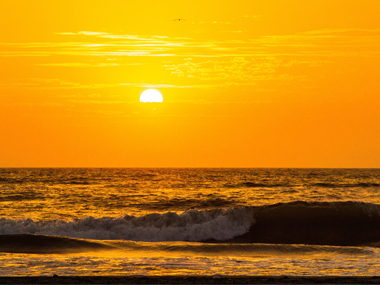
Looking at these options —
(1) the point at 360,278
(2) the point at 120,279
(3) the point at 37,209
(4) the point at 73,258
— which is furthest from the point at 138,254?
(3) the point at 37,209

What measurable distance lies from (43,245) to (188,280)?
28.5 ft

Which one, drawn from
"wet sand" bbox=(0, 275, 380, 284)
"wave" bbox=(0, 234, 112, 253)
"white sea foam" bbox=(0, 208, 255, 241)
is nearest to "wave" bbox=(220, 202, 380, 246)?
"white sea foam" bbox=(0, 208, 255, 241)

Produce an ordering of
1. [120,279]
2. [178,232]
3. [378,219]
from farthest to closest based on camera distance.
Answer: [378,219], [178,232], [120,279]

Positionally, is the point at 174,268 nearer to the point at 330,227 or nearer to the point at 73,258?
the point at 73,258

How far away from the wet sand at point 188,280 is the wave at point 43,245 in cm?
567

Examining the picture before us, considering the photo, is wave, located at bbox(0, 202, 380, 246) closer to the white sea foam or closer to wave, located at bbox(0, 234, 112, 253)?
the white sea foam

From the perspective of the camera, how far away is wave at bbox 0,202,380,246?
2472cm

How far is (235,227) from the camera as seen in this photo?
2678 cm

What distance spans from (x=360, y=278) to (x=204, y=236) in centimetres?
1394

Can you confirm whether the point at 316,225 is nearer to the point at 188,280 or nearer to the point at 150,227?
the point at 150,227

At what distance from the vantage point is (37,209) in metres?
30.9

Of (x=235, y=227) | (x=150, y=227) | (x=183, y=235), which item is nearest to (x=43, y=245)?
(x=150, y=227)

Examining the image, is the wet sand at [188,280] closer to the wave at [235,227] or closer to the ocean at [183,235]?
the ocean at [183,235]

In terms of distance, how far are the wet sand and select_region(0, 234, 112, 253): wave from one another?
567 centimetres
